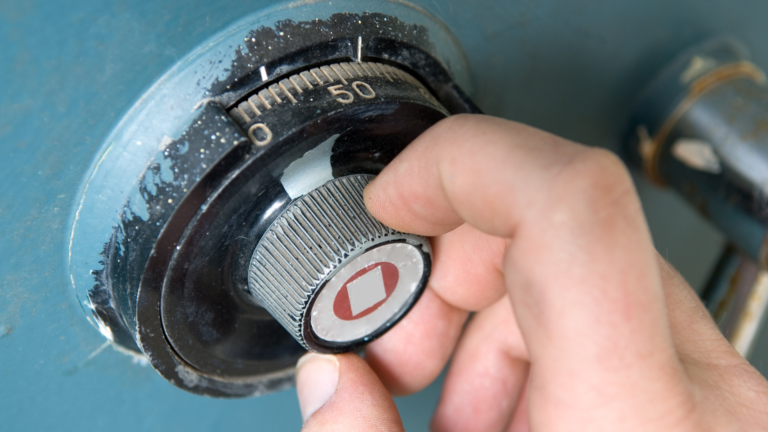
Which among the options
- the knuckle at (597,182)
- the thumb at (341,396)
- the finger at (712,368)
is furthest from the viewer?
the thumb at (341,396)

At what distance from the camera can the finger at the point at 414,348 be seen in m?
0.68

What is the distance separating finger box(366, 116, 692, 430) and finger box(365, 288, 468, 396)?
28 cm

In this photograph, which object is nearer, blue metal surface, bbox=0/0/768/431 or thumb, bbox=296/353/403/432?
blue metal surface, bbox=0/0/768/431

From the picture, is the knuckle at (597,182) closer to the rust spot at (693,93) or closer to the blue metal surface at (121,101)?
the blue metal surface at (121,101)

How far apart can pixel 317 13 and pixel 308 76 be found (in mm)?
59

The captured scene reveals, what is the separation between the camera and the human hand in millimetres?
341

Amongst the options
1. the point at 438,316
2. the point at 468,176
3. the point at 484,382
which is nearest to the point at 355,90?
the point at 468,176

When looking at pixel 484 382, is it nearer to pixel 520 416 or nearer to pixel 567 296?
pixel 520 416

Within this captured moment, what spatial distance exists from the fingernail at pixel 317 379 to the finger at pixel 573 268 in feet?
0.76

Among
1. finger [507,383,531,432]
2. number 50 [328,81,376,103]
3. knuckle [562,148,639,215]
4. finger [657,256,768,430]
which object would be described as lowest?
finger [507,383,531,432]

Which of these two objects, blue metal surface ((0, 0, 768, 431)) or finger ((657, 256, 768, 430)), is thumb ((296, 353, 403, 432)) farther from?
finger ((657, 256, 768, 430))

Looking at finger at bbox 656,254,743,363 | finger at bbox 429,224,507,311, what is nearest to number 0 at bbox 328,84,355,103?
finger at bbox 429,224,507,311

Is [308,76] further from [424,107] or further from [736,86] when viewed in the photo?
[736,86]

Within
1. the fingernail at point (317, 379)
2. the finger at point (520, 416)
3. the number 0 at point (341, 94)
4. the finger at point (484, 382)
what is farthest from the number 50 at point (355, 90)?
the finger at point (520, 416)
